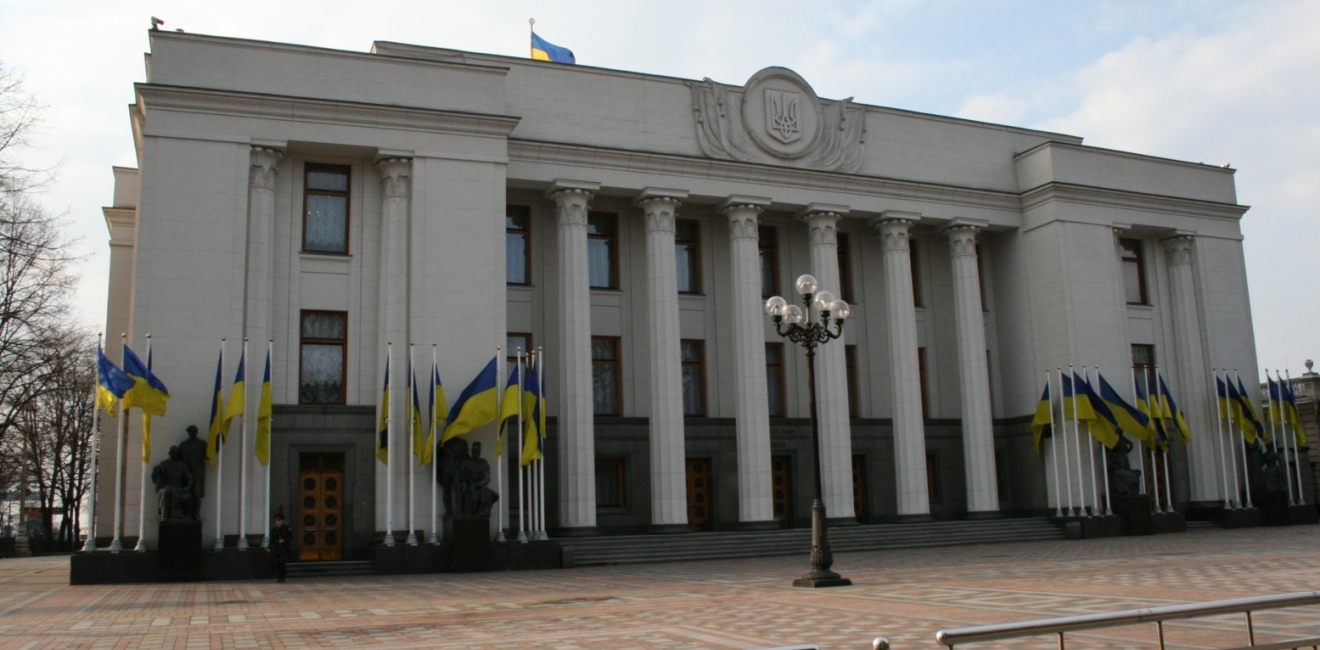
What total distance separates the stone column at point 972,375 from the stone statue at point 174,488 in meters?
22.7

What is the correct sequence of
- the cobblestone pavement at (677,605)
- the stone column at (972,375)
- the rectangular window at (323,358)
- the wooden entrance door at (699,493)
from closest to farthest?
the cobblestone pavement at (677,605) < the rectangular window at (323,358) < the wooden entrance door at (699,493) < the stone column at (972,375)

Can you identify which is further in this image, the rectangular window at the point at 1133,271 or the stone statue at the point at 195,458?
the rectangular window at the point at 1133,271

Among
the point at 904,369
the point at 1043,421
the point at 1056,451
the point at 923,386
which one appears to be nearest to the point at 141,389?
the point at 904,369

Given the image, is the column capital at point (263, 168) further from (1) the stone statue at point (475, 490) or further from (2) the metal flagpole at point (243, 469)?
(1) the stone statue at point (475, 490)

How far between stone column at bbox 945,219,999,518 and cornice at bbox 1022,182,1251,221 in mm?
2342

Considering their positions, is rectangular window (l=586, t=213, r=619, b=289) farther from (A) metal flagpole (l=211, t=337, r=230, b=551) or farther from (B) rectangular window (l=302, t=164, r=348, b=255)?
(A) metal flagpole (l=211, t=337, r=230, b=551)

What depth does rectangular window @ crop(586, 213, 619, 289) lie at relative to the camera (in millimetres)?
32156

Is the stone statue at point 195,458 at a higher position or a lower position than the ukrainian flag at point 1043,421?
lower

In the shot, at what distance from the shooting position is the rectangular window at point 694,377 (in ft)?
107

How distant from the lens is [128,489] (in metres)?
24.1

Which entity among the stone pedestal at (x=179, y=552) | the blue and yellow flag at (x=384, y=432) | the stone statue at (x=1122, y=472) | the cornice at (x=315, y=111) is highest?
the cornice at (x=315, y=111)

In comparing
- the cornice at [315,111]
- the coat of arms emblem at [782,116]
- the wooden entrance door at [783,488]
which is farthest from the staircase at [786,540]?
the coat of arms emblem at [782,116]

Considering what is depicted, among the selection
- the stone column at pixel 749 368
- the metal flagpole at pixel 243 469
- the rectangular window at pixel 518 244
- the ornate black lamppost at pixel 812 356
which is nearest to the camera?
the ornate black lamppost at pixel 812 356

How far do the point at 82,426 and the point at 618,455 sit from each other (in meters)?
37.0
